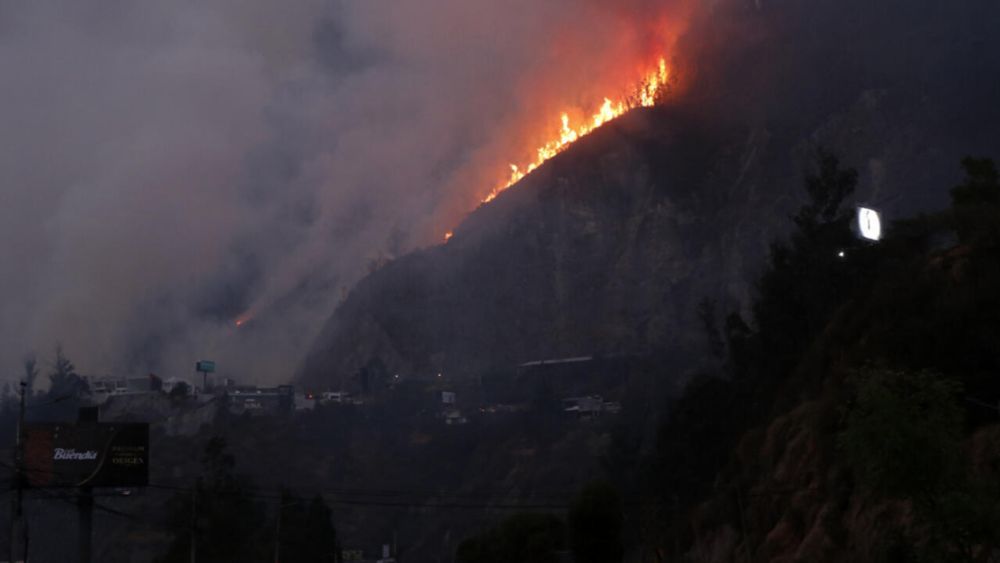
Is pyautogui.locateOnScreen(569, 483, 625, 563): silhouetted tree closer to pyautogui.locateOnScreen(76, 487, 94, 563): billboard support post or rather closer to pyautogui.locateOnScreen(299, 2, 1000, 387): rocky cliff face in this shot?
pyautogui.locateOnScreen(76, 487, 94, 563): billboard support post

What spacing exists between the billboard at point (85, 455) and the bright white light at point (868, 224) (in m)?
58.1

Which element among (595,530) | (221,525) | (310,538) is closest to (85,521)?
(595,530)

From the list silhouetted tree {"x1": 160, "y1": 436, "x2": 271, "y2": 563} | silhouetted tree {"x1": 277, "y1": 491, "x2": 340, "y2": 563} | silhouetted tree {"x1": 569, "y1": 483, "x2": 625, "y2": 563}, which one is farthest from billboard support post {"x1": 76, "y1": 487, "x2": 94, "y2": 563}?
silhouetted tree {"x1": 277, "y1": 491, "x2": 340, "y2": 563}

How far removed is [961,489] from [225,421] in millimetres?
170143

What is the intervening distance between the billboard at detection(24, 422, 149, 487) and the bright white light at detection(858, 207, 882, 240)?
58.1m

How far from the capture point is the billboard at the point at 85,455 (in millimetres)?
67750

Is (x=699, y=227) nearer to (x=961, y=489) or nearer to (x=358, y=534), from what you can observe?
(x=358, y=534)

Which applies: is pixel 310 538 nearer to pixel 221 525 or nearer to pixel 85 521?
pixel 221 525

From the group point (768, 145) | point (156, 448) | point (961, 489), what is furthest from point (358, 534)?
point (961, 489)

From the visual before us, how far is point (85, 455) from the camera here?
68.5 metres

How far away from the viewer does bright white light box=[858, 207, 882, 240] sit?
91.8m

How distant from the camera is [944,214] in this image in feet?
254

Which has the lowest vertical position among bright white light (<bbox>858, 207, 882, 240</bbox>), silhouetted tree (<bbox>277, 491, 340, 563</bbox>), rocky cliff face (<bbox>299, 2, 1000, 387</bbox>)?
silhouetted tree (<bbox>277, 491, 340, 563</bbox>)

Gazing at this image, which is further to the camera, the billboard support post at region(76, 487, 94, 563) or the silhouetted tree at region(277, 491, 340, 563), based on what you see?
the silhouetted tree at region(277, 491, 340, 563)
